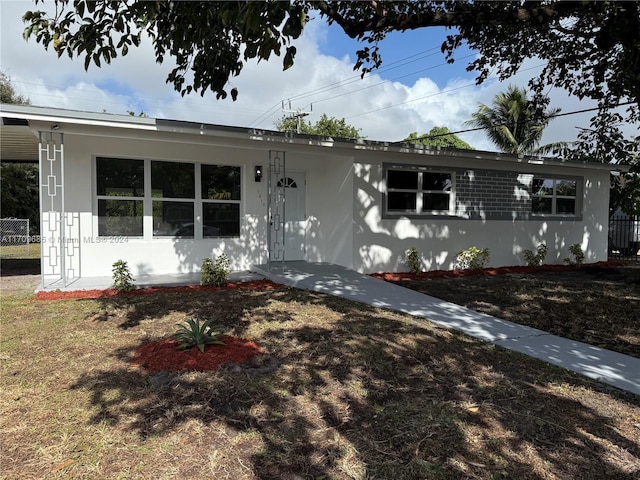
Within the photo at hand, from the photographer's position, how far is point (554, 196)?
12688mm

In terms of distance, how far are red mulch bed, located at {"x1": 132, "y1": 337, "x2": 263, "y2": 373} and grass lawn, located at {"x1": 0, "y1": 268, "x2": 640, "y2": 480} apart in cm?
15

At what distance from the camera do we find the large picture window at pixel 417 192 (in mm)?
10328

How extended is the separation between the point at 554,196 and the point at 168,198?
10914 mm

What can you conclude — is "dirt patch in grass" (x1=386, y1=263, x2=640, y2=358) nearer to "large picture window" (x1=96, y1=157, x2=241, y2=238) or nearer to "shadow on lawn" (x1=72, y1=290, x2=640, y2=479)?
"shadow on lawn" (x1=72, y1=290, x2=640, y2=479)

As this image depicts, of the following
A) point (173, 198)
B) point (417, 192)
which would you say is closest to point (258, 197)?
point (173, 198)

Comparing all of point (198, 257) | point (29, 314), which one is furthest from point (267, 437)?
point (198, 257)

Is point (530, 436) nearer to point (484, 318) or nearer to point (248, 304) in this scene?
point (484, 318)

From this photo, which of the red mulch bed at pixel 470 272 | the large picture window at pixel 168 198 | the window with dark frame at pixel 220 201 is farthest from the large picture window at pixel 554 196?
the large picture window at pixel 168 198

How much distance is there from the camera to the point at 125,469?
8.13ft

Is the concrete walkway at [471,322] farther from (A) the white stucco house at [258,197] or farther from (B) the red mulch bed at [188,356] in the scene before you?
(B) the red mulch bed at [188,356]

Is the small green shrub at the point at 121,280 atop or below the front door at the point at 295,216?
below

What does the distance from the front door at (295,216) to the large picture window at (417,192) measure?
212cm

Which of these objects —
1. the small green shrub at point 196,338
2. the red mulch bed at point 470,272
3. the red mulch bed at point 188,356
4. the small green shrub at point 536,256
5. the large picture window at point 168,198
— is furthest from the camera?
the small green shrub at point 536,256

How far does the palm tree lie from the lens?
25250mm
